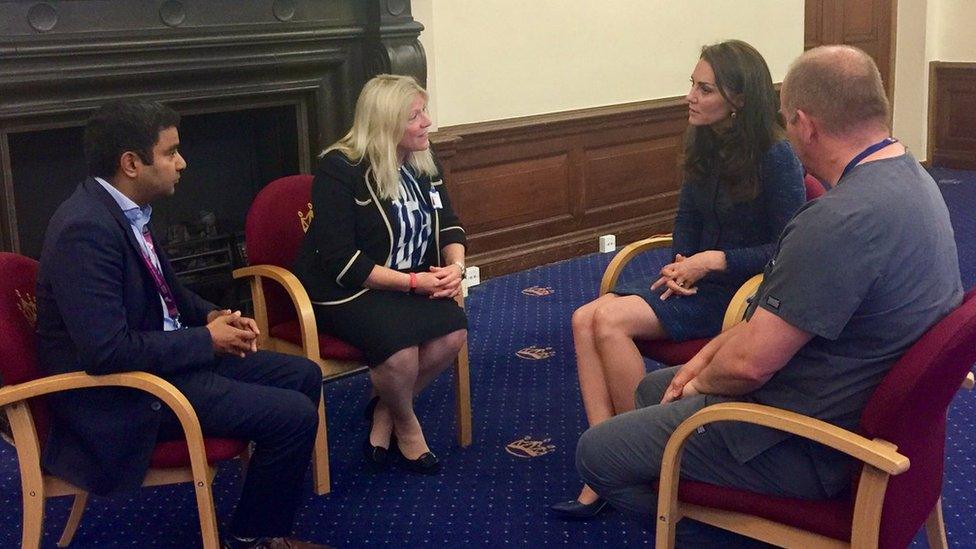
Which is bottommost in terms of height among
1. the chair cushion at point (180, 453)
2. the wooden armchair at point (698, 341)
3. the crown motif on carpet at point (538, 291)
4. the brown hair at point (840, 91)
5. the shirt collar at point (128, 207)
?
the crown motif on carpet at point (538, 291)

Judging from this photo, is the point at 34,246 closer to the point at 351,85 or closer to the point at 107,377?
the point at 351,85

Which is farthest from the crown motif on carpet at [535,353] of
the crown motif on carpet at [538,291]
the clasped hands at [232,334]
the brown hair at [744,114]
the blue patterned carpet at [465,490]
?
the clasped hands at [232,334]

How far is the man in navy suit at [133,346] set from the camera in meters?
2.14

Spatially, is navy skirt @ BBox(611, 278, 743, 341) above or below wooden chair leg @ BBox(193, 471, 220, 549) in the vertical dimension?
above

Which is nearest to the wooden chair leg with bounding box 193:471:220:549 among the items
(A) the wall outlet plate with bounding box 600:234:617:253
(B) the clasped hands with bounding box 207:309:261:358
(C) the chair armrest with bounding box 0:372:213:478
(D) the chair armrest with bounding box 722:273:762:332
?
(C) the chair armrest with bounding box 0:372:213:478

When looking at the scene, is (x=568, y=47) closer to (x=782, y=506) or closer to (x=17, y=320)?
(x=17, y=320)

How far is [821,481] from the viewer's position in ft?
6.17

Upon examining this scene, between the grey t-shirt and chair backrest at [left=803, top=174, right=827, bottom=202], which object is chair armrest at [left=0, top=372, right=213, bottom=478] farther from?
chair backrest at [left=803, top=174, right=827, bottom=202]

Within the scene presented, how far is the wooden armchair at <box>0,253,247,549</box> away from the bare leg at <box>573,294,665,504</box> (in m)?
0.92

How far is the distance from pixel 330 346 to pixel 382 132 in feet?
2.02

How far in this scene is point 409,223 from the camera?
3018mm

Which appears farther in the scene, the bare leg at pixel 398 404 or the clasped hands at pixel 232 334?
the bare leg at pixel 398 404

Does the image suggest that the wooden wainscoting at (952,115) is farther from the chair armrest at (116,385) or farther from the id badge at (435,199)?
the chair armrest at (116,385)

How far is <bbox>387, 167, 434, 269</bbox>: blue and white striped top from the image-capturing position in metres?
2.99
